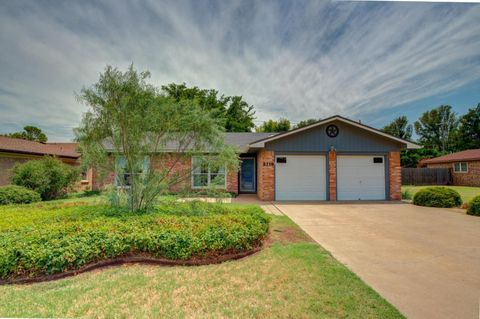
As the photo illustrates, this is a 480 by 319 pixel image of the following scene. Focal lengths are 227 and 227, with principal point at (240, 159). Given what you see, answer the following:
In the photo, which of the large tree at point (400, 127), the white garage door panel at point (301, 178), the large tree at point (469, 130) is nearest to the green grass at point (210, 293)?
the white garage door panel at point (301, 178)

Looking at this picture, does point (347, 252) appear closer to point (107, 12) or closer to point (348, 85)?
point (348, 85)

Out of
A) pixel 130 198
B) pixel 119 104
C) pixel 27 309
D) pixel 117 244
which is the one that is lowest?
pixel 27 309

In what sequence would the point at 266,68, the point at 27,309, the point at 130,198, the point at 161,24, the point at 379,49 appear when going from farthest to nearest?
the point at 266,68
the point at 130,198
the point at 379,49
the point at 161,24
the point at 27,309

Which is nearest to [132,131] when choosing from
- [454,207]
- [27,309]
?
[27,309]

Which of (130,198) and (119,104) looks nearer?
(119,104)

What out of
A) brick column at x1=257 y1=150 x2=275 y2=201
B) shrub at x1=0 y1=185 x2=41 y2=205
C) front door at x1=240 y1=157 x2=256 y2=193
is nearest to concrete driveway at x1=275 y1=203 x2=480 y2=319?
brick column at x1=257 y1=150 x2=275 y2=201

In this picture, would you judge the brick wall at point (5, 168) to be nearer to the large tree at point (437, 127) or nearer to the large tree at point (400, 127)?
the large tree at point (400, 127)

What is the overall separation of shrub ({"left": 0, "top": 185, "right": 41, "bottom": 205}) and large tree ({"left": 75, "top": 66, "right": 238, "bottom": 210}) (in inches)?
247

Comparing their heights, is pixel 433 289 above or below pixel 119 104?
below

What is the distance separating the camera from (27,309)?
8.85ft

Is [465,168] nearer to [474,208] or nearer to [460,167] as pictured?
[460,167]

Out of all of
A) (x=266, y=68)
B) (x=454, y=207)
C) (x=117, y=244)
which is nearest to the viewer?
(x=117, y=244)

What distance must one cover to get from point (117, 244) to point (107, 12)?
162 inches

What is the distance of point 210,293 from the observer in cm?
296
